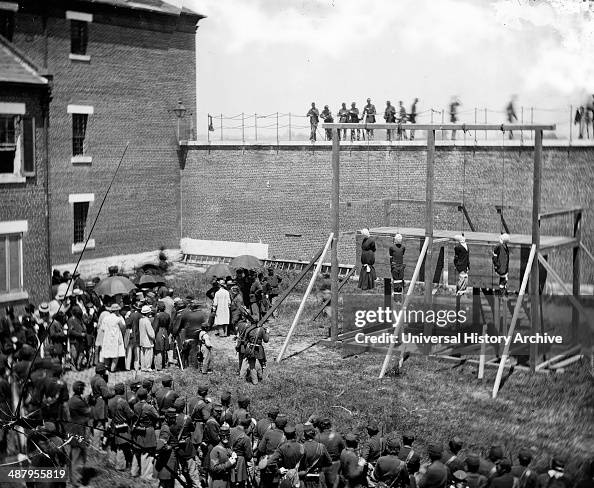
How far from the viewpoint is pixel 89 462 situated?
11.8 m

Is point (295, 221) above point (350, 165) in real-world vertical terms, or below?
below

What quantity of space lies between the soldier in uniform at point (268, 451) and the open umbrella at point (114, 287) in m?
9.24

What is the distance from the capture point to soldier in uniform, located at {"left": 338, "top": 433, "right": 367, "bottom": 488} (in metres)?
10.1

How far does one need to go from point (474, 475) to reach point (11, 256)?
37.5ft

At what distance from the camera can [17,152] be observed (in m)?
17.7

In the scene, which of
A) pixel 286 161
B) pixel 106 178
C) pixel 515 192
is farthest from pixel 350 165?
pixel 106 178

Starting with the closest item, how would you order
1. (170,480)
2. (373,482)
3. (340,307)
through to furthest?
1. (373,482)
2. (170,480)
3. (340,307)

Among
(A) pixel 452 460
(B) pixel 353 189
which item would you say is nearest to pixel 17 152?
(A) pixel 452 460

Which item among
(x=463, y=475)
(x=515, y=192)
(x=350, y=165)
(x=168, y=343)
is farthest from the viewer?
(x=350, y=165)

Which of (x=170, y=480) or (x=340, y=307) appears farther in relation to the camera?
(x=340, y=307)

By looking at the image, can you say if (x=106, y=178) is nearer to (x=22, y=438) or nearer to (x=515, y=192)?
(x=515, y=192)

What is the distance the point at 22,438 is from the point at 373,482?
4227 mm

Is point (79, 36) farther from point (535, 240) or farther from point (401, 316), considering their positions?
point (535, 240)

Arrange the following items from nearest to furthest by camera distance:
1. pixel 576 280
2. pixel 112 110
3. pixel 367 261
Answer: pixel 576 280
pixel 367 261
pixel 112 110
